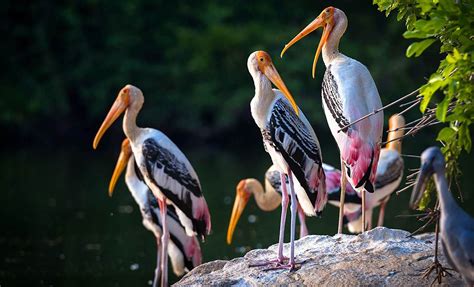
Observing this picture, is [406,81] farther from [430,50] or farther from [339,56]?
[339,56]

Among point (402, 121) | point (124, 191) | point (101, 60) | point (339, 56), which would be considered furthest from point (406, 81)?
point (339, 56)

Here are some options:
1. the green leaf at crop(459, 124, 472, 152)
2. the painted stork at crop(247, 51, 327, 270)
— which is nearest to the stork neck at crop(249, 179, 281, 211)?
the painted stork at crop(247, 51, 327, 270)

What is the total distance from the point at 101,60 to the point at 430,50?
8185 mm

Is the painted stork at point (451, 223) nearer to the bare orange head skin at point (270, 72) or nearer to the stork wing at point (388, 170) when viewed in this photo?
the bare orange head skin at point (270, 72)

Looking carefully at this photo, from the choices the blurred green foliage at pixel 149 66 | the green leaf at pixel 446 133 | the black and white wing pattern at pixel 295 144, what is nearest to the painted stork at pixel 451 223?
the green leaf at pixel 446 133

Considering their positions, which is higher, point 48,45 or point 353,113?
point 48,45

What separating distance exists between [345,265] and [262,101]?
1.33 meters

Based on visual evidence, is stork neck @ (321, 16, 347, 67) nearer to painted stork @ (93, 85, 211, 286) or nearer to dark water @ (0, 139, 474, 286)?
painted stork @ (93, 85, 211, 286)

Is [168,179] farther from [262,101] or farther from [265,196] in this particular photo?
[265,196]

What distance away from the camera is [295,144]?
6.62 metres

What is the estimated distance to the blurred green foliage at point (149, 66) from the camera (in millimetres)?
24094

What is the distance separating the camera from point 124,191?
15883mm

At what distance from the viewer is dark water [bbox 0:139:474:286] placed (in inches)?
379

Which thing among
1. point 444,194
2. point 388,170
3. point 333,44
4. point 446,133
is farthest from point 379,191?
point 444,194
